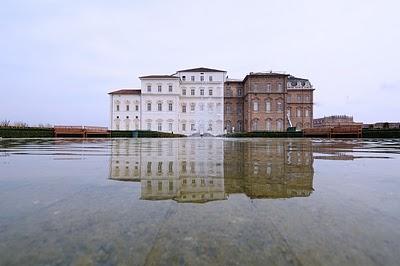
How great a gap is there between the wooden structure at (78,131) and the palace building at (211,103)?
29.9 meters

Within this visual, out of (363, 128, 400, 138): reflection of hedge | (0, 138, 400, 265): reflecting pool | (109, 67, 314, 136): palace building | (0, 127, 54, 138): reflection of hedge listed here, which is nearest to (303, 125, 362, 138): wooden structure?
(363, 128, 400, 138): reflection of hedge

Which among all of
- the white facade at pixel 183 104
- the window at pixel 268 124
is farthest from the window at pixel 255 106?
the white facade at pixel 183 104

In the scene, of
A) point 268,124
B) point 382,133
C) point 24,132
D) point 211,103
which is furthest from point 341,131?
point 211,103

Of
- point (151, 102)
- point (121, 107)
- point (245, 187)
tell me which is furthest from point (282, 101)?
point (245, 187)

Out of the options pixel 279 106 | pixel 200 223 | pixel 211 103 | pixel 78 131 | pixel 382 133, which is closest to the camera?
pixel 200 223

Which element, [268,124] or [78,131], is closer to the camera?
[78,131]

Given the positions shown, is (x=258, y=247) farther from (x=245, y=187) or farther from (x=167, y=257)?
(x=245, y=187)

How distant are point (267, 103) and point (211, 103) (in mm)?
12137

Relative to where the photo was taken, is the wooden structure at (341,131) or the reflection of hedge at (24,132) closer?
the reflection of hedge at (24,132)

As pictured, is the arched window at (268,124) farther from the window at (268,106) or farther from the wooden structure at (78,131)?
the wooden structure at (78,131)

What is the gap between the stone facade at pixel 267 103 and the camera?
56219 millimetres

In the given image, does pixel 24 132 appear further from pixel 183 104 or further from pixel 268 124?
pixel 268 124

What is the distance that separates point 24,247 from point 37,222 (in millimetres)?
375

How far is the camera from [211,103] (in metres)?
61.6
